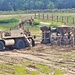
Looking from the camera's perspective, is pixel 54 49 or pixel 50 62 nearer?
pixel 50 62

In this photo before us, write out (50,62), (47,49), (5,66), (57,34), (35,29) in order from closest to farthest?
(5,66) < (50,62) < (47,49) < (57,34) < (35,29)

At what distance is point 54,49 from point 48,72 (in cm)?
1377

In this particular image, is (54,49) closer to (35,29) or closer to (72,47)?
(72,47)

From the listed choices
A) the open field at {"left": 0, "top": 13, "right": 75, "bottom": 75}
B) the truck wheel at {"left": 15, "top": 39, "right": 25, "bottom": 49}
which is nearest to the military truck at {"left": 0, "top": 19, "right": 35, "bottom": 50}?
the truck wheel at {"left": 15, "top": 39, "right": 25, "bottom": 49}

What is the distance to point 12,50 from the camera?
4431cm

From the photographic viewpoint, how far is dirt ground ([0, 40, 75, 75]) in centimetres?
3521

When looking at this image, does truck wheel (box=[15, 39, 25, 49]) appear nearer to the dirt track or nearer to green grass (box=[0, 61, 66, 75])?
the dirt track

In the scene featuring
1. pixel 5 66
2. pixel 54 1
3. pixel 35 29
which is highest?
pixel 5 66

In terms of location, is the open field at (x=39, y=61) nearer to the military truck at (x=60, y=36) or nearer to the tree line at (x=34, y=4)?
the military truck at (x=60, y=36)

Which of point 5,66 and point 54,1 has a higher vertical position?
point 5,66

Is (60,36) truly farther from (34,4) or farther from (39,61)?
(34,4)

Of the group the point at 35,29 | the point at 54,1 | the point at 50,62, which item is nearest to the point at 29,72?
the point at 50,62

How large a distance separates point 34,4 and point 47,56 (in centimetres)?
11290

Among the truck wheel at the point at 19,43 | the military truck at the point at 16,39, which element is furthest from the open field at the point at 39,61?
the truck wheel at the point at 19,43
